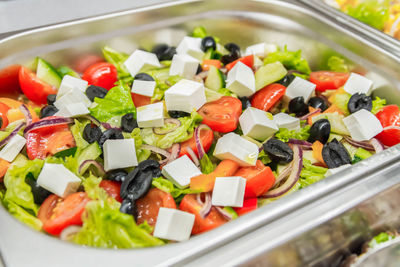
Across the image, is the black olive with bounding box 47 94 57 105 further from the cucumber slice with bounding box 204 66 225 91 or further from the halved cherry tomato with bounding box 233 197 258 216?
the halved cherry tomato with bounding box 233 197 258 216

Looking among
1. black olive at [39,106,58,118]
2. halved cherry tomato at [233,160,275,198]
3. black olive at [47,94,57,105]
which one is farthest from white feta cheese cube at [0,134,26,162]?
halved cherry tomato at [233,160,275,198]

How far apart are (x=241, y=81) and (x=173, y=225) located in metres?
0.84

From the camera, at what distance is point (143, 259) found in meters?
0.95

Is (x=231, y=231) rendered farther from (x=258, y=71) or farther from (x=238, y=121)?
(x=258, y=71)

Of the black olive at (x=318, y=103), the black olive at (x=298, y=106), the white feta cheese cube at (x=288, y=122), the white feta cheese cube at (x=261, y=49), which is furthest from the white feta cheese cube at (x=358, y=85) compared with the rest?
the white feta cheese cube at (x=261, y=49)

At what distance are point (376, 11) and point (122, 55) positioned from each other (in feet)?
5.34

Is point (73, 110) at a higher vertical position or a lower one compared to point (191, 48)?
lower

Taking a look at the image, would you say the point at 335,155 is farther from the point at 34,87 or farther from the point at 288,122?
the point at 34,87

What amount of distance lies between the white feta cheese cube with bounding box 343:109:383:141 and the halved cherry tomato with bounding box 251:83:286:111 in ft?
1.16

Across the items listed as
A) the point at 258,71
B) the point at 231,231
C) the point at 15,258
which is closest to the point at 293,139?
the point at 258,71

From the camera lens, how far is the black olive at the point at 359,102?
167cm

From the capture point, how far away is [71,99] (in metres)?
1.63

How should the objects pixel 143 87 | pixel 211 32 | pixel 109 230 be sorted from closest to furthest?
pixel 109 230 < pixel 143 87 < pixel 211 32

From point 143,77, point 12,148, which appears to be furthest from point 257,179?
point 12,148
